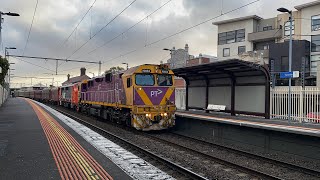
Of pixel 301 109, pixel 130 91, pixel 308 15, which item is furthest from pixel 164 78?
pixel 308 15

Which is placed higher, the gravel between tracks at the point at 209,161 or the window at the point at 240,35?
the window at the point at 240,35

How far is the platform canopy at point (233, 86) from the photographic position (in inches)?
607

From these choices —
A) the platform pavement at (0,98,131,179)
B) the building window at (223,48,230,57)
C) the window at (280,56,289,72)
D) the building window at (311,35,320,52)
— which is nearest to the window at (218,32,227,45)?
the building window at (223,48,230,57)

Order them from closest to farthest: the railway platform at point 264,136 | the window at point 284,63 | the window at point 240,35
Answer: the railway platform at point 264,136 → the window at point 284,63 → the window at point 240,35

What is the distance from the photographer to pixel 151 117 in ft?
53.4

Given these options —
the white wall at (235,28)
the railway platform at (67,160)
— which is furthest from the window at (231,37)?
the railway platform at (67,160)

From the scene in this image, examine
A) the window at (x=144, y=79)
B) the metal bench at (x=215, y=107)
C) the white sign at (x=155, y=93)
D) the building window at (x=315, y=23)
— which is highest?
the building window at (x=315, y=23)

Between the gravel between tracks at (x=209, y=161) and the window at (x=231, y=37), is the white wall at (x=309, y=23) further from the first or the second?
the gravel between tracks at (x=209, y=161)

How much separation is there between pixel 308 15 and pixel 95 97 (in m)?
33.9

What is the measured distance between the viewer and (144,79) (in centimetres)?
1661

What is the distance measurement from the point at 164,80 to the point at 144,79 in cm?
122

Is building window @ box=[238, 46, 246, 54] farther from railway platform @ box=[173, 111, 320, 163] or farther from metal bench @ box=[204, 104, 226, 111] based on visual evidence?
railway platform @ box=[173, 111, 320, 163]

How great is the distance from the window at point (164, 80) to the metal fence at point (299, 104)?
5.64m

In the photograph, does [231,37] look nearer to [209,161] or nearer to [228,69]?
[228,69]
